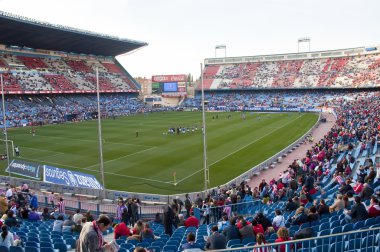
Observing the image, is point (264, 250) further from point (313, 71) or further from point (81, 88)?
point (313, 71)

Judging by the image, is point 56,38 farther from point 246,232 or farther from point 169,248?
point 246,232

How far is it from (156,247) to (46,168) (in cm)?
1705

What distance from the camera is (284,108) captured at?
78750 millimetres

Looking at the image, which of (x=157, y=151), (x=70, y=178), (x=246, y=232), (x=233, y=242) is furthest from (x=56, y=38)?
(x=233, y=242)

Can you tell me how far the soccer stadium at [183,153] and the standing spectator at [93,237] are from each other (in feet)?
0.05

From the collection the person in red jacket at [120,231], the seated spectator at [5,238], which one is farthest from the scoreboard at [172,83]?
the seated spectator at [5,238]

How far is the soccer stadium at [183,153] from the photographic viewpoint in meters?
8.67

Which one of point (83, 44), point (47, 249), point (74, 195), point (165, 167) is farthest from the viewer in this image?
point (83, 44)

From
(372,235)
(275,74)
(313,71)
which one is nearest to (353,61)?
(313,71)

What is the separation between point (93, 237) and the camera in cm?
498

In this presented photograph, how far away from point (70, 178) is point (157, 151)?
13.5m

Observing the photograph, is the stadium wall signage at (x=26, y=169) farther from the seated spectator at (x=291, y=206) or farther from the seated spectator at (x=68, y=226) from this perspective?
the seated spectator at (x=291, y=206)

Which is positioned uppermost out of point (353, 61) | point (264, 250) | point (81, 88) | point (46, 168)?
point (353, 61)

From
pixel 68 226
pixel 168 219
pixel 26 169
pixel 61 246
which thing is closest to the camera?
pixel 61 246
